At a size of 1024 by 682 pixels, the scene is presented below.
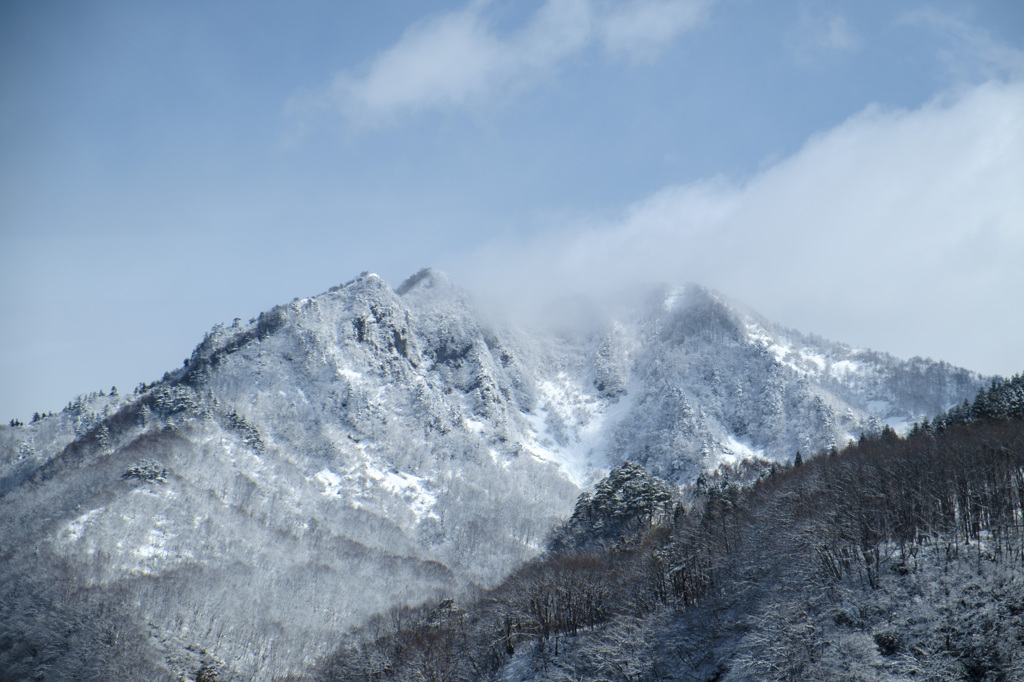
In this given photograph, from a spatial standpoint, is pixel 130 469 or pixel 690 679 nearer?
pixel 690 679

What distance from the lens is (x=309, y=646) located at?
409 feet

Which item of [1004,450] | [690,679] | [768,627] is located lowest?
[690,679]

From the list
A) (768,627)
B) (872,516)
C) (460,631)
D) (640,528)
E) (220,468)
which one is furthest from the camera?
(220,468)

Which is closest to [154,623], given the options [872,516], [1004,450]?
[872,516]

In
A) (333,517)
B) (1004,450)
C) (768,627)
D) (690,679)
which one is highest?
(333,517)

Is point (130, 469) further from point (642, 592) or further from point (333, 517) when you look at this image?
point (642, 592)

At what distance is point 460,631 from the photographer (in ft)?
296

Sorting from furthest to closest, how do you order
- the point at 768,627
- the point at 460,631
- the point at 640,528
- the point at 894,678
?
1. the point at 640,528
2. the point at 460,631
3. the point at 768,627
4. the point at 894,678

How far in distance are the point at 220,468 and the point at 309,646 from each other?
79.3m

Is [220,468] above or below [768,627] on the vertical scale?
above

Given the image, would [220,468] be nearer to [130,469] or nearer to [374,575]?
[130,469]

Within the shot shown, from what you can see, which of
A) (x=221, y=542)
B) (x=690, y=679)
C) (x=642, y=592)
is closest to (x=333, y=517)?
(x=221, y=542)

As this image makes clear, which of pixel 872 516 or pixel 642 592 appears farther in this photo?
pixel 642 592

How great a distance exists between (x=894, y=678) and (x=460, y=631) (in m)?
52.0
